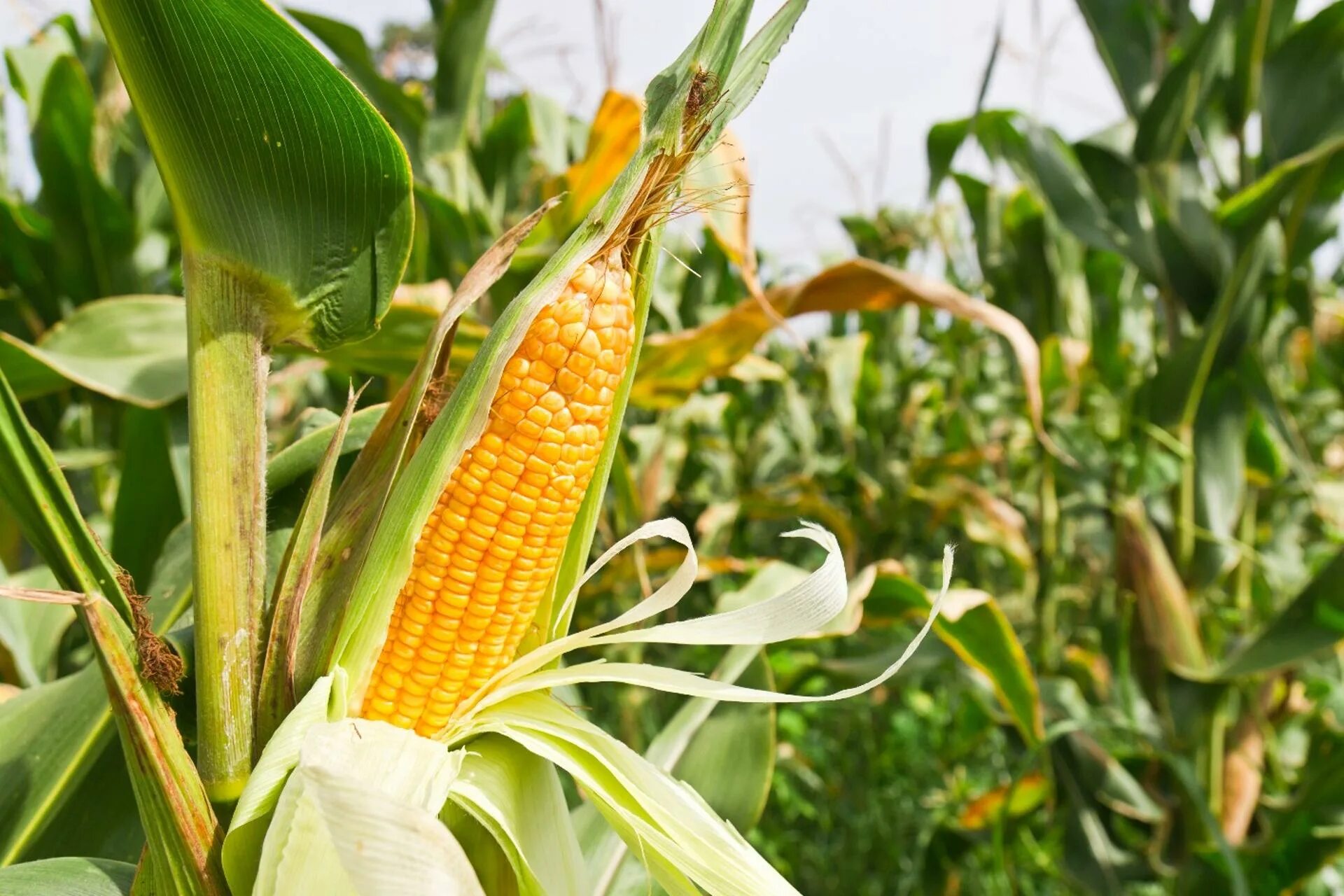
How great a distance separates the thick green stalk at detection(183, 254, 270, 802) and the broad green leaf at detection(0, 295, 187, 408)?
1.75 feet

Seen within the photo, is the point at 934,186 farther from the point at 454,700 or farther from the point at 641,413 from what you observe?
the point at 454,700

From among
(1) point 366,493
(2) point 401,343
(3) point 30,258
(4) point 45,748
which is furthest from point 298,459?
(3) point 30,258

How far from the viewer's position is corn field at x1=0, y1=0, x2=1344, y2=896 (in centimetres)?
50

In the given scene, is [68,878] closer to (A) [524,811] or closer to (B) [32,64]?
(A) [524,811]

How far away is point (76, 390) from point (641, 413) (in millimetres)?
1338

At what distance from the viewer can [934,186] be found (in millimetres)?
2258

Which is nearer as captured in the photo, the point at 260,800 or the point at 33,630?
the point at 260,800

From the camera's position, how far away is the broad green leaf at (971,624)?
3.41 ft

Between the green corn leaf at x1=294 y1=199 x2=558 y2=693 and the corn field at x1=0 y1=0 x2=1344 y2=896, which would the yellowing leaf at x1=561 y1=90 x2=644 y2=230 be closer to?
the corn field at x1=0 y1=0 x2=1344 y2=896

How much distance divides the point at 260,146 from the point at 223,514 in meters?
0.19

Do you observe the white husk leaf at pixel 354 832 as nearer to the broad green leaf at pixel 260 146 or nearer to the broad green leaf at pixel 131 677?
the broad green leaf at pixel 131 677

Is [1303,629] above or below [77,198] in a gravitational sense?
below

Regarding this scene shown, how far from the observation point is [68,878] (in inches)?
20.2

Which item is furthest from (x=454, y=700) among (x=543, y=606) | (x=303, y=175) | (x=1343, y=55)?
(x=1343, y=55)
